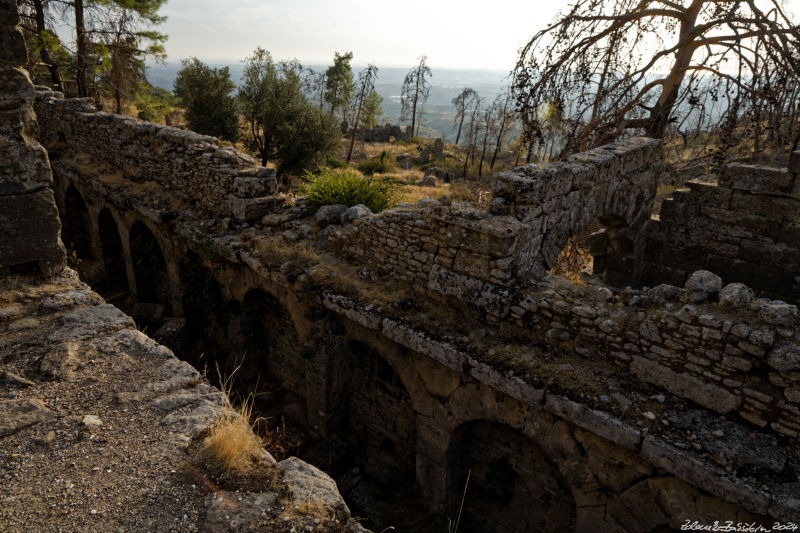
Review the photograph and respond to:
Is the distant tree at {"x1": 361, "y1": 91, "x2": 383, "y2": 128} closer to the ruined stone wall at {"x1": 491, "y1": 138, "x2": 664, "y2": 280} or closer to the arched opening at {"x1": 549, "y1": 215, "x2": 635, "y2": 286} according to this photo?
the arched opening at {"x1": 549, "y1": 215, "x2": 635, "y2": 286}

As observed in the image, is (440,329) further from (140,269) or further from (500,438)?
(140,269)

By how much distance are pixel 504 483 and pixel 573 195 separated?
395 centimetres

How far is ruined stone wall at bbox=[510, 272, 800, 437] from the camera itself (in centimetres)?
381

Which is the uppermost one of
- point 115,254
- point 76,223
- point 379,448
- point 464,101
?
point 464,101

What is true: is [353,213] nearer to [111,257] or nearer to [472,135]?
[111,257]

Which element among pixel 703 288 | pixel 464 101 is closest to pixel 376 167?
pixel 464 101

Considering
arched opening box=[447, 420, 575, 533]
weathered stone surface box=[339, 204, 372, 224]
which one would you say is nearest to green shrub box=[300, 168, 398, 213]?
weathered stone surface box=[339, 204, 372, 224]

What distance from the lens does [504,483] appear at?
228 inches

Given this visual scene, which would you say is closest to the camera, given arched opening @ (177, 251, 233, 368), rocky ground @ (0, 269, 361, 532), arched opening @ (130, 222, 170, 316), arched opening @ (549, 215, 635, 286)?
rocky ground @ (0, 269, 361, 532)

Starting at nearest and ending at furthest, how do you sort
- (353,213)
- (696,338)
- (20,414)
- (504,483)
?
1. (20,414)
2. (696,338)
3. (504,483)
4. (353,213)

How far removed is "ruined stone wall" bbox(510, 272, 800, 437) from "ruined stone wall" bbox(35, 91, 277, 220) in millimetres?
5347

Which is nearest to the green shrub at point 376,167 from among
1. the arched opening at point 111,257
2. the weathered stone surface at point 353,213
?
the arched opening at point 111,257

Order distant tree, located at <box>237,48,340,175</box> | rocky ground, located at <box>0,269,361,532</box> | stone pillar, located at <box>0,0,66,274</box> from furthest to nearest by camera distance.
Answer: distant tree, located at <box>237,48,340,175</box> < stone pillar, located at <box>0,0,66,274</box> < rocky ground, located at <box>0,269,361,532</box>

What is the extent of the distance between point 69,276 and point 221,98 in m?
18.2
